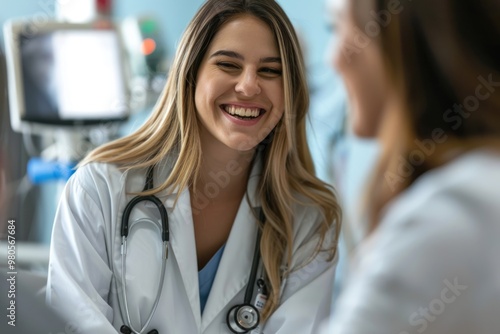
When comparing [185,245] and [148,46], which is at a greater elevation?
[148,46]

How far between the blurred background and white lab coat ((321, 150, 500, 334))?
2.49ft

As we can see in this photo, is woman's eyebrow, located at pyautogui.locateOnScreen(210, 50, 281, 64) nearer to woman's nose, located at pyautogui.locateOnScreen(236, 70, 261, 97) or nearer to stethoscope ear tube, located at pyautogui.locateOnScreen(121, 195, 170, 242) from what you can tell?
woman's nose, located at pyautogui.locateOnScreen(236, 70, 261, 97)

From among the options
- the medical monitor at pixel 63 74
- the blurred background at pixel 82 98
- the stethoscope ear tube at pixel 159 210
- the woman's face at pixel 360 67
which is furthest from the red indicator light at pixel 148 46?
the woman's face at pixel 360 67

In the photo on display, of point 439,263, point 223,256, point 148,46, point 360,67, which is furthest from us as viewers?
point 148,46

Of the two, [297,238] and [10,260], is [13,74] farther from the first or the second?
[297,238]

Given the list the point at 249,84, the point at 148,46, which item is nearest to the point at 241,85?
the point at 249,84

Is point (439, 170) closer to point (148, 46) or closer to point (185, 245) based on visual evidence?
point (185, 245)

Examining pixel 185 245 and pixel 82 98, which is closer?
pixel 185 245

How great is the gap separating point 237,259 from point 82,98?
2.83 ft

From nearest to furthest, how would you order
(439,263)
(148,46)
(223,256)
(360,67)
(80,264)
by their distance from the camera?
(439,263), (360,67), (80,264), (223,256), (148,46)

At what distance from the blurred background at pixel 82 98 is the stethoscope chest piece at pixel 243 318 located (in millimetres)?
419

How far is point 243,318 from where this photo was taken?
1.05m

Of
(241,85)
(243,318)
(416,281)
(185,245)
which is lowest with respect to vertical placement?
(243,318)

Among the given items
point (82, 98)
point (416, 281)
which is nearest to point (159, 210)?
point (416, 281)
